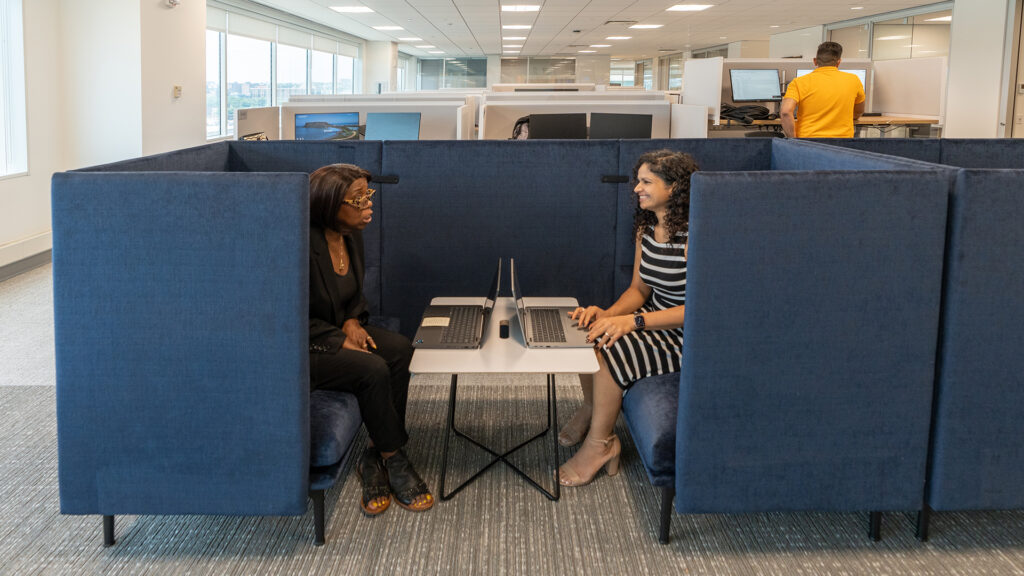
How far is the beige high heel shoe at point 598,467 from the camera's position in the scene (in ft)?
8.04

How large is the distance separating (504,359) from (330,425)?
47cm

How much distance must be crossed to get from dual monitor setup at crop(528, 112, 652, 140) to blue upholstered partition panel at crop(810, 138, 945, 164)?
136 centimetres

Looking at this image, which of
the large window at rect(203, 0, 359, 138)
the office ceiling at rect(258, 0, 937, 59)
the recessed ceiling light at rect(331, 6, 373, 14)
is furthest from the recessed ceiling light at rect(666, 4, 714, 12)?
the large window at rect(203, 0, 359, 138)

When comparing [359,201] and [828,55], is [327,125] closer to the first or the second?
[359,201]

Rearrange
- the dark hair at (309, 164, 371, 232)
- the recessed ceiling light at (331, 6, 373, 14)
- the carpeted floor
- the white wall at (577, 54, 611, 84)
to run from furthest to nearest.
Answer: the white wall at (577, 54, 611, 84) → the recessed ceiling light at (331, 6, 373, 14) → the dark hair at (309, 164, 371, 232) → the carpeted floor

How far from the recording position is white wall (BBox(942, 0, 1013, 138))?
9.22 metres

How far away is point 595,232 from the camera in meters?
3.08

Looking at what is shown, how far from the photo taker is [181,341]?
1.93m

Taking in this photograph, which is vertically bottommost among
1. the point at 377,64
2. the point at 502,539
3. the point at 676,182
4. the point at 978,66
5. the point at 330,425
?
the point at 502,539

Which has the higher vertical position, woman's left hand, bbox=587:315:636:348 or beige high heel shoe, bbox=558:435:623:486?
woman's left hand, bbox=587:315:636:348

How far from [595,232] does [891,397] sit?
130 centimetres

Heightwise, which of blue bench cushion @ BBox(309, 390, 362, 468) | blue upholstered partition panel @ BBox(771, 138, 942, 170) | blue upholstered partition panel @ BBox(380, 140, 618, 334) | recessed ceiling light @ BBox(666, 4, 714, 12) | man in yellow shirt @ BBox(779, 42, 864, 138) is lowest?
blue bench cushion @ BBox(309, 390, 362, 468)

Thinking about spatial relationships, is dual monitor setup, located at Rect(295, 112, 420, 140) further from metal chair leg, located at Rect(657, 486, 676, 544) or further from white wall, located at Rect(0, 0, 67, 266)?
metal chair leg, located at Rect(657, 486, 676, 544)

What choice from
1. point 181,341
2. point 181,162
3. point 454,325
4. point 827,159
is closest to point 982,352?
point 827,159
